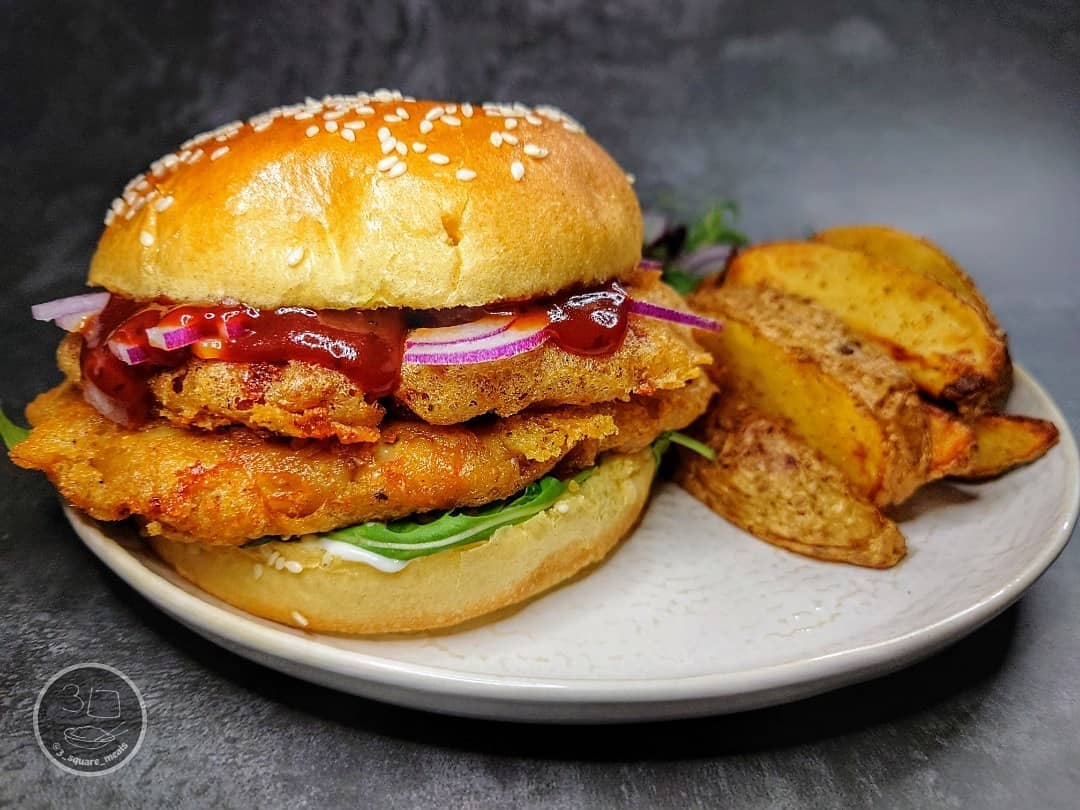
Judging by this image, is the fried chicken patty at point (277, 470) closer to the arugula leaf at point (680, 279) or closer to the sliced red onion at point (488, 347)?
the sliced red onion at point (488, 347)

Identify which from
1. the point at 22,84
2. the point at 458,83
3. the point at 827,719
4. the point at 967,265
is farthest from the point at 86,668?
the point at 967,265

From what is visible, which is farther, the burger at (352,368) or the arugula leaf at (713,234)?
the arugula leaf at (713,234)

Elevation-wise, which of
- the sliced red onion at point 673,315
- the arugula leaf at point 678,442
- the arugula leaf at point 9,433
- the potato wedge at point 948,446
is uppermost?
the sliced red onion at point 673,315

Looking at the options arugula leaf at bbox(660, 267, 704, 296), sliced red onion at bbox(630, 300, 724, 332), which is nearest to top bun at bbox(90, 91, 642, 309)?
sliced red onion at bbox(630, 300, 724, 332)

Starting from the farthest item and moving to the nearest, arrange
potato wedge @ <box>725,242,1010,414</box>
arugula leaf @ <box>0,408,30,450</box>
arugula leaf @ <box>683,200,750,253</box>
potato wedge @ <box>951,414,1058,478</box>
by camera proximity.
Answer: arugula leaf @ <box>683,200,750,253</box>
potato wedge @ <box>951,414,1058,478</box>
potato wedge @ <box>725,242,1010,414</box>
arugula leaf @ <box>0,408,30,450</box>

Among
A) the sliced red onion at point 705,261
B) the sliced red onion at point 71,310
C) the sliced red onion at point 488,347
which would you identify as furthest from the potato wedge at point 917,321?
the sliced red onion at point 71,310

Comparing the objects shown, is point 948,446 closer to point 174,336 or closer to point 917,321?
point 917,321

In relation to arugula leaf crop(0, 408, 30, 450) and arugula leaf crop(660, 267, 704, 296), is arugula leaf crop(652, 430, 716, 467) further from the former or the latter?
arugula leaf crop(0, 408, 30, 450)
